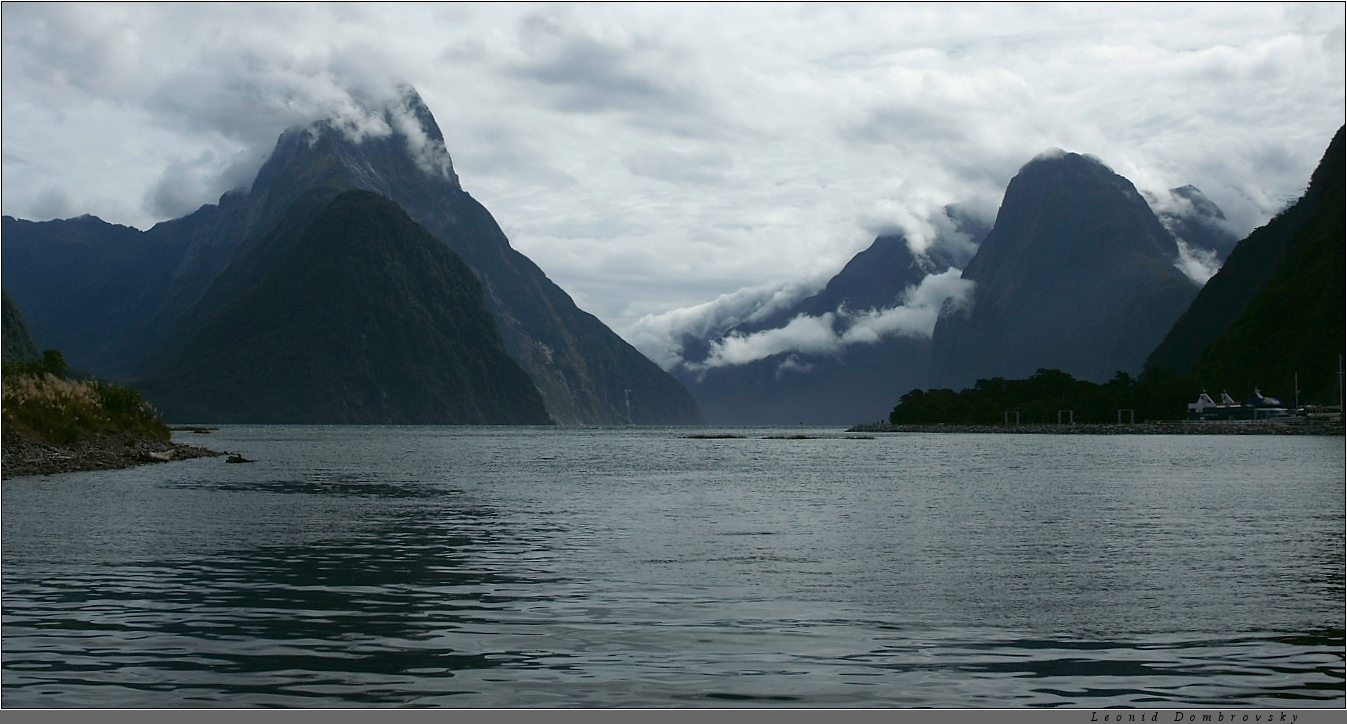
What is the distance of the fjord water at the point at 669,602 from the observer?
16703 mm

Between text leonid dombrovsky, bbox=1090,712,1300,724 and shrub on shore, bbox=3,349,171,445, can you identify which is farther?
shrub on shore, bbox=3,349,171,445

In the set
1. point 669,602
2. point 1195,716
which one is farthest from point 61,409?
point 1195,716

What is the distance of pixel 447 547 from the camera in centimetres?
3506

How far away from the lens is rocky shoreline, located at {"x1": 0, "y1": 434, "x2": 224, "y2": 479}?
64312mm

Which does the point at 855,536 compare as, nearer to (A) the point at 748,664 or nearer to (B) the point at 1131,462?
(A) the point at 748,664

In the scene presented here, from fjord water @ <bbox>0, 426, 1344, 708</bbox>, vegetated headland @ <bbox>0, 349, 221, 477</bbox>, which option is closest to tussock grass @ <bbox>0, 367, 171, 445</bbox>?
vegetated headland @ <bbox>0, 349, 221, 477</bbox>

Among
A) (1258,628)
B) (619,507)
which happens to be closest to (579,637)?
(1258,628)

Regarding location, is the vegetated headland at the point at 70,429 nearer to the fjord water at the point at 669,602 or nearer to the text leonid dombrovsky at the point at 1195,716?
the fjord water at the point at 669,602

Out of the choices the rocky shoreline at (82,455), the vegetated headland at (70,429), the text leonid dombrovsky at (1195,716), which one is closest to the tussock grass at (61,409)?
the vegetated headland at (70,429)

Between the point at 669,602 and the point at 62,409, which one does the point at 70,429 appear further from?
the point at 669,602

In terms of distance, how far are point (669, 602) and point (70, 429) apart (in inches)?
2548

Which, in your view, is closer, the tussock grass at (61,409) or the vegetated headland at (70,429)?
the vegetated headland at (70,429)

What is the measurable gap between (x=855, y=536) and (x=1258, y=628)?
17593mm

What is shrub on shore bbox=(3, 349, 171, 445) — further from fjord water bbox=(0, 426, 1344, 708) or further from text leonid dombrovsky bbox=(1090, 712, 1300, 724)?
text leonid dombrovsky bbox=(1090, 712, 1300, 724)
